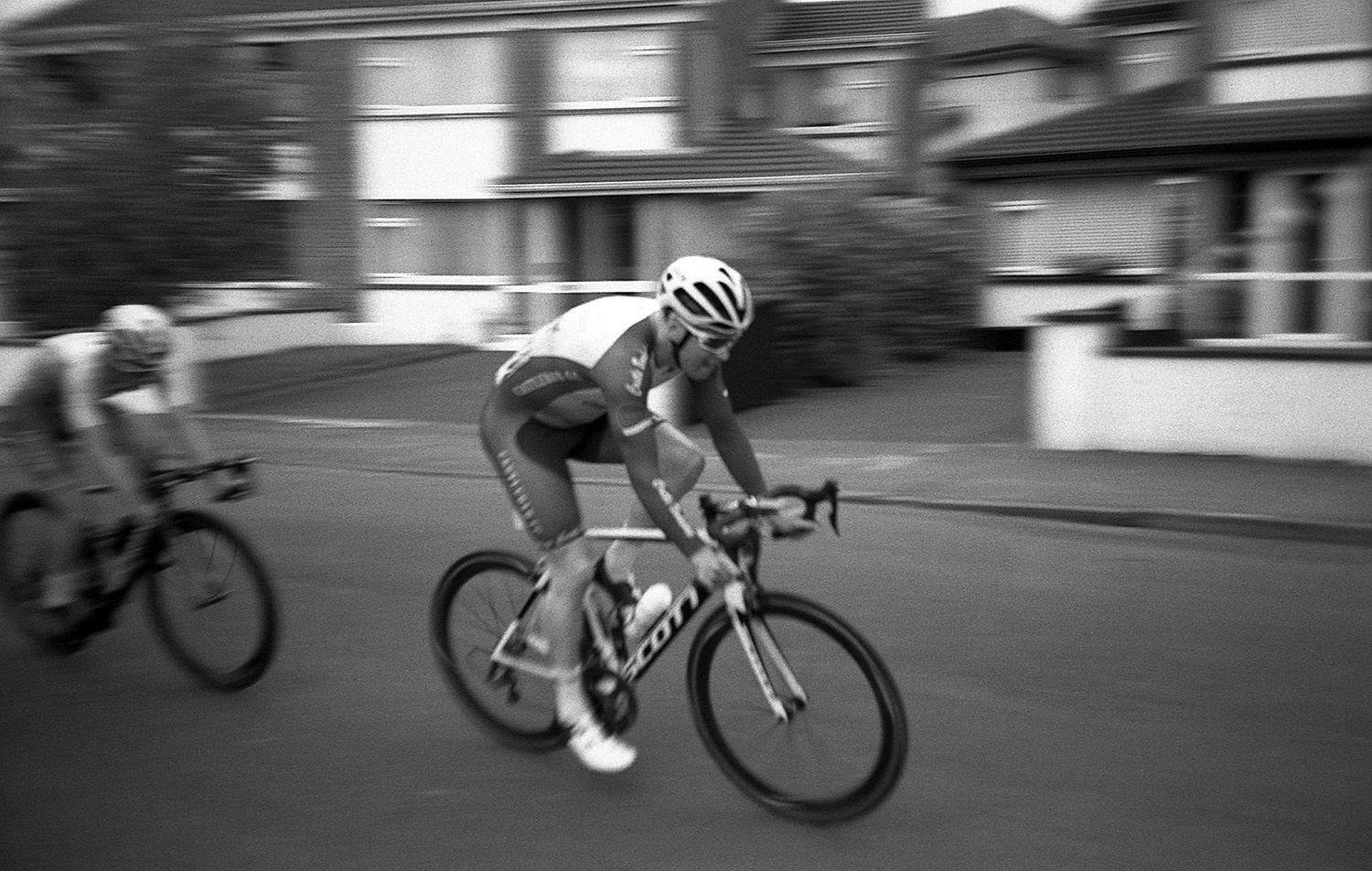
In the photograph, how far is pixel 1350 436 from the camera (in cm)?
1155

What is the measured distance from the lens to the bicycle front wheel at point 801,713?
4352 millimetres

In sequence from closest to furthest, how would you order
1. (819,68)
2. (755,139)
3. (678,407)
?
(678,407) < (755,139) < (819,68)

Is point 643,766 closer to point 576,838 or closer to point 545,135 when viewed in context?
point 576,838

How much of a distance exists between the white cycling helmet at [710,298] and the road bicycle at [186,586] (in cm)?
205

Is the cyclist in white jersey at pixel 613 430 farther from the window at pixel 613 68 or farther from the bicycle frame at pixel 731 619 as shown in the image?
the window at pixel 613 68

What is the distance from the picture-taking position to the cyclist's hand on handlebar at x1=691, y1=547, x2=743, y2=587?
4.53m

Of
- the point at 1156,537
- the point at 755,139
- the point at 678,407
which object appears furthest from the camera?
the point at 755,139

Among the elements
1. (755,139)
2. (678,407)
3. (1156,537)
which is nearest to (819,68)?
(755,139)

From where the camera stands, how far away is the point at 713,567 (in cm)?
454

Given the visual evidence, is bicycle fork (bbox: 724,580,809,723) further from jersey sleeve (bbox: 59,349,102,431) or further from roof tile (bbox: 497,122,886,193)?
roof tile (bbox: 497,122,886,193)

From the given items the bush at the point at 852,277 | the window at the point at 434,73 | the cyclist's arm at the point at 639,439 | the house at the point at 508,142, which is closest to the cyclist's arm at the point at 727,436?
the cyclist's arm at the point at 639,439

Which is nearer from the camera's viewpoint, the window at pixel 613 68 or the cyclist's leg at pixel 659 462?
the cyclist's leg at pixel 659 462

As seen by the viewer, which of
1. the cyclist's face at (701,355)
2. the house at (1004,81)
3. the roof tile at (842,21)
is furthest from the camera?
the roof tile at (842,21)

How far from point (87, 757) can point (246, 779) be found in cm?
73
